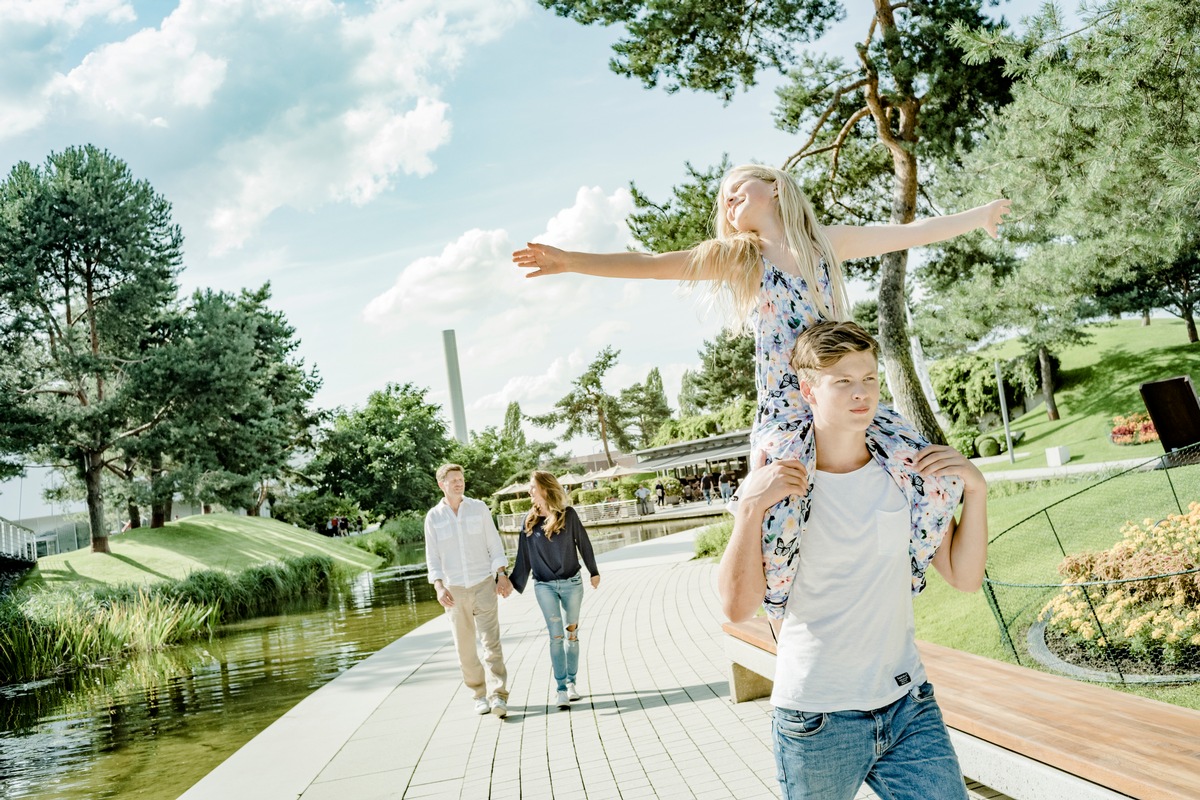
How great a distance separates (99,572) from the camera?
23.9m

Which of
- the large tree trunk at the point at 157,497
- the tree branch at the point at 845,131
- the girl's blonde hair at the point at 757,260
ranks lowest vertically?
the girl's blonde hair at the point at 757,260

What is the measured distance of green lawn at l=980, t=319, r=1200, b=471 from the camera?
2549 centimetres

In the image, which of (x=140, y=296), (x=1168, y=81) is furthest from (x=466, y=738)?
(x=140, y=296)

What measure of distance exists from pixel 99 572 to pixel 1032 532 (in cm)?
2291

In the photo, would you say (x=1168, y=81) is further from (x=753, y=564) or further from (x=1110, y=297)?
(x=1110, y=297)

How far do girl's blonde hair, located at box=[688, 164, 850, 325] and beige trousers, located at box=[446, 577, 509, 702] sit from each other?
539 centimetres

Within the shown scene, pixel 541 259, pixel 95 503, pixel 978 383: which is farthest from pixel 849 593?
pixel 978 383

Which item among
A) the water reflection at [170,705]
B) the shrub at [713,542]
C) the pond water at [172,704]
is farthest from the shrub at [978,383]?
the water reflection at [170,705]

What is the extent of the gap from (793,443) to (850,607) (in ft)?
1.36

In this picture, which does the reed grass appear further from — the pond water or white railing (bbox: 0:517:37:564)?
white railing (bbox: 0:517:37:564)

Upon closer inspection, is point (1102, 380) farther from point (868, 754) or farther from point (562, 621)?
point (868, 754)

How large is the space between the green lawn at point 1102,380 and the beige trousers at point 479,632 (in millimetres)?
19518

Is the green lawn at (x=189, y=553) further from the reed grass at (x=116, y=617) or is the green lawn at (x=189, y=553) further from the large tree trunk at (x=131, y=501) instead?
the reed grass at (x=116, y=617)

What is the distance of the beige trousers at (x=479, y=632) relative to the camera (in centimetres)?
741
